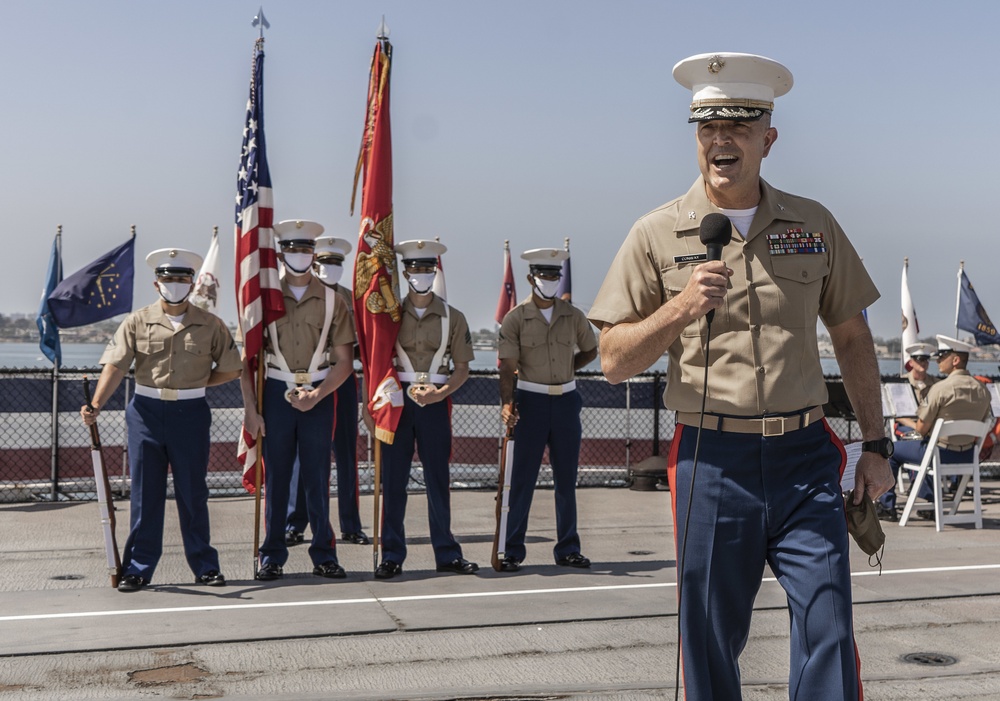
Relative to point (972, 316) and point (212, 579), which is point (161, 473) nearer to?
point (212, 579)

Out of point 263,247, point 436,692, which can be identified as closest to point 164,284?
point 263,247

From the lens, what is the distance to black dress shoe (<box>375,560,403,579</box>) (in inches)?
296

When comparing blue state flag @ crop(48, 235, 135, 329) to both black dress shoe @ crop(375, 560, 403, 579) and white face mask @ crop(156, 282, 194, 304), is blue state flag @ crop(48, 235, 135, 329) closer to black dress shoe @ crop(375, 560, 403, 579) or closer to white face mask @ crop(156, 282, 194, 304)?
white face mask @ crop(156, 282, 194, 304)

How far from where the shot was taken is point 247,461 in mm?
7883

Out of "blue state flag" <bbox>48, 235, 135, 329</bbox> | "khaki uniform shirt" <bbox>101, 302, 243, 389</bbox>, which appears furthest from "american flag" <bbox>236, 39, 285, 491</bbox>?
"blue state flag" <bbox>48, 235, 135, 329</bbox>

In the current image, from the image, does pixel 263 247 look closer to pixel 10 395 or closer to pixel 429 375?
pixel 429 375

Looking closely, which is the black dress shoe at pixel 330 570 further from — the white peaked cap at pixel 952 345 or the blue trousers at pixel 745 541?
the white peaked cap at pixel 952 345

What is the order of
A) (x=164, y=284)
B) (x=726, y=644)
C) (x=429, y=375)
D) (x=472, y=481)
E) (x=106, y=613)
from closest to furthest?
(x=726, y=644) < (x=106, y=613) < (x=164, y=284) < (x=429, y=375) < (x=472, y=481)

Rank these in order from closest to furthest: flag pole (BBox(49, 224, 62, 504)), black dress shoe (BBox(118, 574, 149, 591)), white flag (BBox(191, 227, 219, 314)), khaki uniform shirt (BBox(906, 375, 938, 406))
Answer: black dress shoe (BBox(118, 574, 149, 591)), flag pole (BBox(49, 224, 62, 504)), khaki uniform shirt (BBox(906, 375, 938, 406)), white flag (BBox(191, 227, 219, 314))

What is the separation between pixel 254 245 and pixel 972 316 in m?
12.9

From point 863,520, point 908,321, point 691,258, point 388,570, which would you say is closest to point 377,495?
point 388,570

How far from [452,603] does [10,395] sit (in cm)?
671

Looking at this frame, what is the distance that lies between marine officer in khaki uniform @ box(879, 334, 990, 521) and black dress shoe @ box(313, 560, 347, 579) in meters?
5.00

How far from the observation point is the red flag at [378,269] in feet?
25.4
